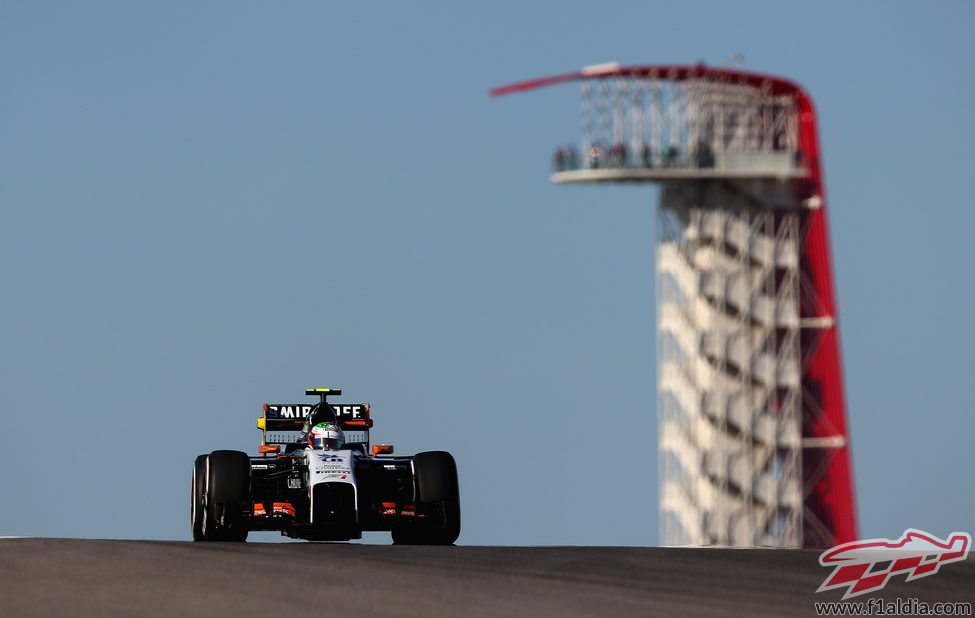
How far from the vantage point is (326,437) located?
92.4 feet

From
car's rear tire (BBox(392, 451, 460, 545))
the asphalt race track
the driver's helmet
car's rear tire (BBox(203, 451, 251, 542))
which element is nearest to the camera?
the asphalt race track

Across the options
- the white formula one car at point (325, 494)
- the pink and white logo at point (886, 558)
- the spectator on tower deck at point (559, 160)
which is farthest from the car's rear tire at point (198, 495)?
the spectator on tower deck at point (559, 160)

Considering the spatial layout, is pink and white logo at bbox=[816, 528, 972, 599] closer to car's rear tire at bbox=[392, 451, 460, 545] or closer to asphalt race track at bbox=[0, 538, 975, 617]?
asphalt race track at bbox=[0, 538, 975, 617]

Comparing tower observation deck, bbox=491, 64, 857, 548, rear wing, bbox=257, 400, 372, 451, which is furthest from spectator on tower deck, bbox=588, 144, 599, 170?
rear wing, bbox=257, 400, 372, 451

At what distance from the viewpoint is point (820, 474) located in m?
80.8

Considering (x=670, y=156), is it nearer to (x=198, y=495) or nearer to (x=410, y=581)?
(x=198, y=495)

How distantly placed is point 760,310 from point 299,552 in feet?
195

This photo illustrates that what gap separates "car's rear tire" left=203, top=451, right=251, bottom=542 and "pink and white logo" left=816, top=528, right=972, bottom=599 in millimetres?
7693

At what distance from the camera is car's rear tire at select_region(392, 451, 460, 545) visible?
27.0 meters

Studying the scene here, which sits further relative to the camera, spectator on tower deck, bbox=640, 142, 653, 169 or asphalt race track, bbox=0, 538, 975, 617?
spectator on tower deck, bbox=640, 142, 653, 169

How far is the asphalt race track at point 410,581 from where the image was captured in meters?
17.6

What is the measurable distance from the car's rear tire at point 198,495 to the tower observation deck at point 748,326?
51624 mm

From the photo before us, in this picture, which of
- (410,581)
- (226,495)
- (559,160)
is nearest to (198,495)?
(226,495)

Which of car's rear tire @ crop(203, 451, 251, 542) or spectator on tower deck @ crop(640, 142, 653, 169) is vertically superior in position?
spectator on tower deck @ crop(640, 142, 653, 169)
